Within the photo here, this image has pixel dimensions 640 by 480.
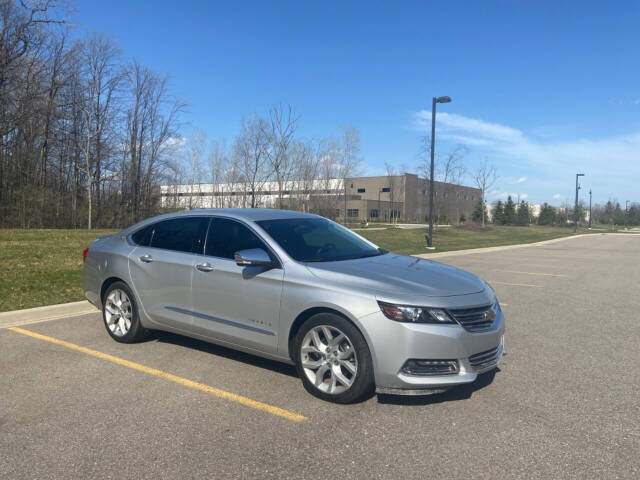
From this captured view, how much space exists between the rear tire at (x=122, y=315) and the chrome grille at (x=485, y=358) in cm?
367

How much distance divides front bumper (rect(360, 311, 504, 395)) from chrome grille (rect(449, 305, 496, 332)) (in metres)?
0.08

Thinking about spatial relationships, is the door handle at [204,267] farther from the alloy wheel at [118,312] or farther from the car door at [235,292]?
the alloy wheel at [118,312]

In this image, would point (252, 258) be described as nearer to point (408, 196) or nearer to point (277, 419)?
point (277, 419)

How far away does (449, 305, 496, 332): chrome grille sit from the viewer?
383 cm

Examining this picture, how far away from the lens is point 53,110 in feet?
Answer: 94.7

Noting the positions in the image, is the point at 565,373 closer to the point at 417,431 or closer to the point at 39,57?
the point at 417,431

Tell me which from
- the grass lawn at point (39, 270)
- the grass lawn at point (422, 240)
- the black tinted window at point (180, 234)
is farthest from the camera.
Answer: the grass lawn at point (422, 240)

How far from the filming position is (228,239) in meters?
4.93

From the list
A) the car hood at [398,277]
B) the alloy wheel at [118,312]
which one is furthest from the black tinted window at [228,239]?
the alloy wheel at [118,312]

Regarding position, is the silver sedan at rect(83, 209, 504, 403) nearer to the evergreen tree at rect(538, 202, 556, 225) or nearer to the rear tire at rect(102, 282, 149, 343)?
the rear tire at rect(102, 282, 149, 343)

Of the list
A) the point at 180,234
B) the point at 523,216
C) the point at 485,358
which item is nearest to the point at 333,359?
the point at 485,358

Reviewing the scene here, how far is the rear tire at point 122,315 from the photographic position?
555cm

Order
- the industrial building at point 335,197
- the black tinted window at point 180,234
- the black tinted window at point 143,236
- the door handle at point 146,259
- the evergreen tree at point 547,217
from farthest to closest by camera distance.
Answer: the evergreen tree at point 547,217
the industrial building at point 335,197
the black tinted window at point 143,236
the door handle at point 146,259
the black tinted window at point 180,234

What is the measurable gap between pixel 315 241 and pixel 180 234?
5.11 ft
